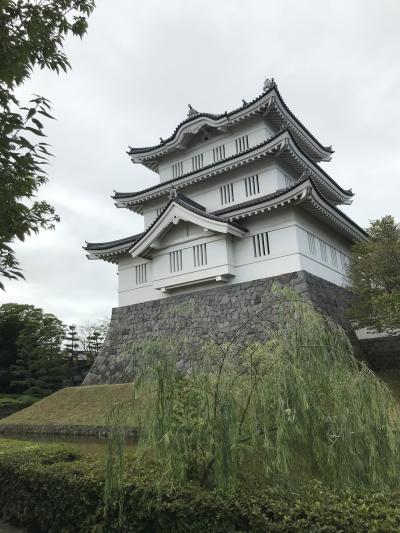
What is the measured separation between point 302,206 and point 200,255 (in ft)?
13.7

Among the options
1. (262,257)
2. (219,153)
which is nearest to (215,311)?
(262,257)

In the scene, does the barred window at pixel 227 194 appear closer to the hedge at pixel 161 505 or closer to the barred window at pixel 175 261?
the barred window at pixel 175 261

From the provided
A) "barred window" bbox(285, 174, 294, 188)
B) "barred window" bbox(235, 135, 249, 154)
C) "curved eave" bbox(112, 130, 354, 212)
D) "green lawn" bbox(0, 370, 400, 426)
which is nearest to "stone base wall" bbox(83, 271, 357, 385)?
"green lawn" bbox(0, 370, 400, 426)

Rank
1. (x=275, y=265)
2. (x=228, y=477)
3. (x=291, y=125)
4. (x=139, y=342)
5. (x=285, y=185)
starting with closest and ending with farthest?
(x=228, y=477) < (x=139, y=342) < (x=275, y=265) < (x=285, y=185) < (x=291, y=125)

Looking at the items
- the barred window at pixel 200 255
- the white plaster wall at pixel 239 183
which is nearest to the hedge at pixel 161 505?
the barred window at pixel 200 255

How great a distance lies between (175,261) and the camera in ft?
54.5

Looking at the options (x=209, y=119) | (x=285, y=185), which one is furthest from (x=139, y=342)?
(x=209, y=119)

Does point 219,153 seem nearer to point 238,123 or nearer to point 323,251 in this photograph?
point 238,123

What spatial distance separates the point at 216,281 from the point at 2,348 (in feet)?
68.8

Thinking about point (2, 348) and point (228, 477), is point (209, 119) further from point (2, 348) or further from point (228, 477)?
point (2, 348)

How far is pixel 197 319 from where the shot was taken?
15.8 m

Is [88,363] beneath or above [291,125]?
beneath

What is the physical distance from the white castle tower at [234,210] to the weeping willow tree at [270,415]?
10.4 metres

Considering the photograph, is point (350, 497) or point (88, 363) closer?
point (350, 497)
